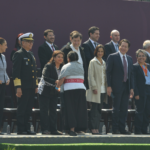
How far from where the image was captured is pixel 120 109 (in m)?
6.52

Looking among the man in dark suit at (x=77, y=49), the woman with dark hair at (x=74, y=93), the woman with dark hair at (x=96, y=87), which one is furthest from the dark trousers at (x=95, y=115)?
the man in dark suit at (x=77, y=49)

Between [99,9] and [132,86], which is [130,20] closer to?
[99,9]

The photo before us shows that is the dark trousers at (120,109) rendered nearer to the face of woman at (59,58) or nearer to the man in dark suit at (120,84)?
the man in dark suit at (120,84)

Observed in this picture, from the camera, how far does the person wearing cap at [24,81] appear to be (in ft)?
19.6

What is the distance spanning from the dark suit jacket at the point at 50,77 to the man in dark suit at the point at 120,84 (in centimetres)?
111

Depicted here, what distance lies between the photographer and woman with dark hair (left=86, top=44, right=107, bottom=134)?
6.20 m

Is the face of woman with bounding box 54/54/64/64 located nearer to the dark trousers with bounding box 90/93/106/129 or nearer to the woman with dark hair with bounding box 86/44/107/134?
the woman with dark hair with bounding box 86/44/107/134

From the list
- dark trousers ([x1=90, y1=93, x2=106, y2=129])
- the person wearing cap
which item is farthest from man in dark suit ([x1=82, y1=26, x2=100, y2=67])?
the person wearing cap

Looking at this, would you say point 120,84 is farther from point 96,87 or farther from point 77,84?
point 77,84

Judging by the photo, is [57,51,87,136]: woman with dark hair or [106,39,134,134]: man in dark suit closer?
[57,51,87,136]: woman with dark hair

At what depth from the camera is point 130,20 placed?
9258 millimetres

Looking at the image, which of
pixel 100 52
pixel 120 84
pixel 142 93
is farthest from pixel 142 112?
pixel 100 52

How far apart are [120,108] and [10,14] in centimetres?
363

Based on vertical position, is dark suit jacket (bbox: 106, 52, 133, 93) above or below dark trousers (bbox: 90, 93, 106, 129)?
above
